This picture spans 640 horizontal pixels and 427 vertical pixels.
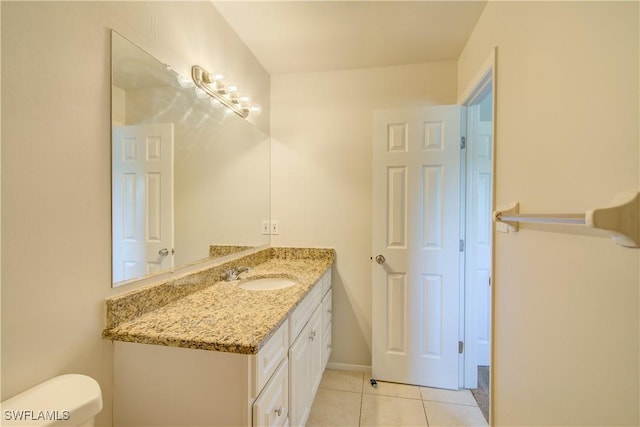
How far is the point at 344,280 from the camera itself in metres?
2.13

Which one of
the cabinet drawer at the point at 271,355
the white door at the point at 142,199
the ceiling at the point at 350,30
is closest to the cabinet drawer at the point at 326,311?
the cabinet drawer at the point at 271,355

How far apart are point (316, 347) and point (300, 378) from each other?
325 millimetres

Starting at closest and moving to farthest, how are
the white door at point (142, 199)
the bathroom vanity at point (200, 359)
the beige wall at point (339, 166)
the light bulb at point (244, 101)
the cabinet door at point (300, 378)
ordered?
the bathroom vanity at point (200, 359) < the white door at point (142, 199) < the cabinet door at point (300, 378) < the light bulb at point (244, 101) < the beige wall at point (339, 166)

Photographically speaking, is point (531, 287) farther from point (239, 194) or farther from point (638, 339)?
point (239, 194)

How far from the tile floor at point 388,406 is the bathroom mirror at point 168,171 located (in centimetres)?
117

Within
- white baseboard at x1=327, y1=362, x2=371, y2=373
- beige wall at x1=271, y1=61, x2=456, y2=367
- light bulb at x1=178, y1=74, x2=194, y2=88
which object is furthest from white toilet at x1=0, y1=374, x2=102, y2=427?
white baseboard at x1=327, y1=362, x2=371, y2=373

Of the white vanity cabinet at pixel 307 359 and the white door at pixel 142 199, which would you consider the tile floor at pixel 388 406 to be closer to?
the white vanity cabinet at pixel 307 359

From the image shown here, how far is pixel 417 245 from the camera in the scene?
1.90 m

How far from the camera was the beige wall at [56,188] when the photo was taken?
0.67 meters

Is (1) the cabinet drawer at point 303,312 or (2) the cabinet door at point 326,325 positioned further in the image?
(2) the cabinet door at point 326,325

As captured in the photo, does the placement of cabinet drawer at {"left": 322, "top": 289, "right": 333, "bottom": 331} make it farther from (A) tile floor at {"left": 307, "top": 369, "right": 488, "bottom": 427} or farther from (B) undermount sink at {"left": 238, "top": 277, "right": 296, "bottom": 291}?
(A) tile floor at {"left": 307, "top": 369, "right": 488, "bottom": 427}

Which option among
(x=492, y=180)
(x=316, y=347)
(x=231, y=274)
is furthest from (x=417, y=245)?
(x=231, y=274)

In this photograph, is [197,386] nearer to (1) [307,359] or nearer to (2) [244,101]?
(1) [307,359]

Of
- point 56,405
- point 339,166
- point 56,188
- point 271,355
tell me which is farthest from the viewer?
point 339,166
